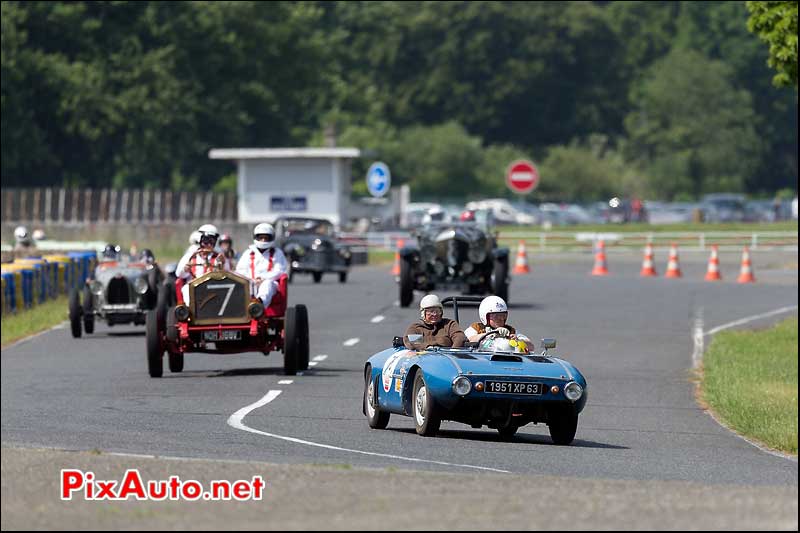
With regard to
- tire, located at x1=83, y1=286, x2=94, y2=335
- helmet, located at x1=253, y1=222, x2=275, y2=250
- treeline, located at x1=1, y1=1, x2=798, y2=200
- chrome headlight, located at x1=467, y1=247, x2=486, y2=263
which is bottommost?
tire, located at x1=83, y1=286, x2=94, y2=335

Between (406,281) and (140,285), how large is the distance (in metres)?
4.57

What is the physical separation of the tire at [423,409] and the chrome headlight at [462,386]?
191mm

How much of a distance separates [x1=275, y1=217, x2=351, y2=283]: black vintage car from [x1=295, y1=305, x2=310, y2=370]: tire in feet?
83.7

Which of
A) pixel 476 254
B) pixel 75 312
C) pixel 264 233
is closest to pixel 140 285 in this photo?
pixel 75 312

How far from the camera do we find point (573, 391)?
441 inches

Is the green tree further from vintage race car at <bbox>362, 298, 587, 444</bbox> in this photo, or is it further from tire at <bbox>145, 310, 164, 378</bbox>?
vintage race car at <bbox>362, 298, 587, 444</bbox>

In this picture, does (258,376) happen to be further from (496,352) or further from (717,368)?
(496,352)

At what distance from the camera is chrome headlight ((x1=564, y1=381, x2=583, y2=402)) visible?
36.7ft

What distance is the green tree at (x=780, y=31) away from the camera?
27.5 meters

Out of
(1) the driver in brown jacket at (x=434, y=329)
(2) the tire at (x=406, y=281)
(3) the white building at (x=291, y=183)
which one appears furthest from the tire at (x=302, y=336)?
(3) the white building at (x=291, y=183)

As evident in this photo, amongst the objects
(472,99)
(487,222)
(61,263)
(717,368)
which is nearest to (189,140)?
(472,99)

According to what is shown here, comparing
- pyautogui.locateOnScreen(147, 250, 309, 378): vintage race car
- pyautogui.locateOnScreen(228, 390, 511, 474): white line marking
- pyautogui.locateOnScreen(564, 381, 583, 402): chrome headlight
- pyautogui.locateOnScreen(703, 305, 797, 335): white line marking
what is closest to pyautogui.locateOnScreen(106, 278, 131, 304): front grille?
pyautogui.locateOnScreen(703, 305, 797, 335): white line marking

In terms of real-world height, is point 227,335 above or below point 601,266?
above
